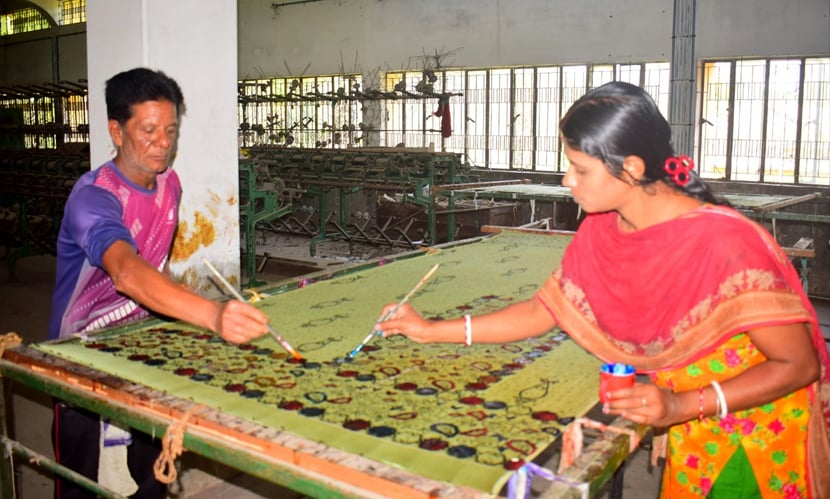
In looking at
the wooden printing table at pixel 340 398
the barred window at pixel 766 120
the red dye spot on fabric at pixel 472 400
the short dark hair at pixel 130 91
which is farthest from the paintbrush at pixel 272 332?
the barred window at pixel 766 120

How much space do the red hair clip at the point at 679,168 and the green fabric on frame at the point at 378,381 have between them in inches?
20.0

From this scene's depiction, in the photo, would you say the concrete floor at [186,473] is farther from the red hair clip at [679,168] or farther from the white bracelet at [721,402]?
the red hair clip at [679,168]

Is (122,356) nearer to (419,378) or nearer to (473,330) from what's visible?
(419,378)

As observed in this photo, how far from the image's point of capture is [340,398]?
153cm

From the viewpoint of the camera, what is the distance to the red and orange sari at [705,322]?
1.29 metres

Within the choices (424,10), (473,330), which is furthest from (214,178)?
(424,10)

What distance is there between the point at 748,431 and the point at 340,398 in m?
0.82

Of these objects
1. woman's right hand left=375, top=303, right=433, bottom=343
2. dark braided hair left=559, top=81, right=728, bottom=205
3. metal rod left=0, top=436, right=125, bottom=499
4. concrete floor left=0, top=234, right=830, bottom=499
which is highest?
dark braided hair left=559, top=81, right=728, bottom=205

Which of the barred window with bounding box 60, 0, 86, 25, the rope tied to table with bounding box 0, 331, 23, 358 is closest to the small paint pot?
the rope tied to table with bounding box 0, 331, 23, 358

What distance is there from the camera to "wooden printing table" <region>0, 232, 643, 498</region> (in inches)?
47.3

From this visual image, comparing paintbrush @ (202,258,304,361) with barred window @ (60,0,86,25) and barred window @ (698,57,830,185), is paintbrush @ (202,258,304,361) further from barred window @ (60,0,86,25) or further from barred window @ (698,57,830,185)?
barred window @ (60,0,86,25)

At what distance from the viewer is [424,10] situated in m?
10.4

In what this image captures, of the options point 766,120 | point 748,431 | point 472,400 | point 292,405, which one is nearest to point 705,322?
point 748,431

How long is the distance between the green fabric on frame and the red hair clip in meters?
0.51
